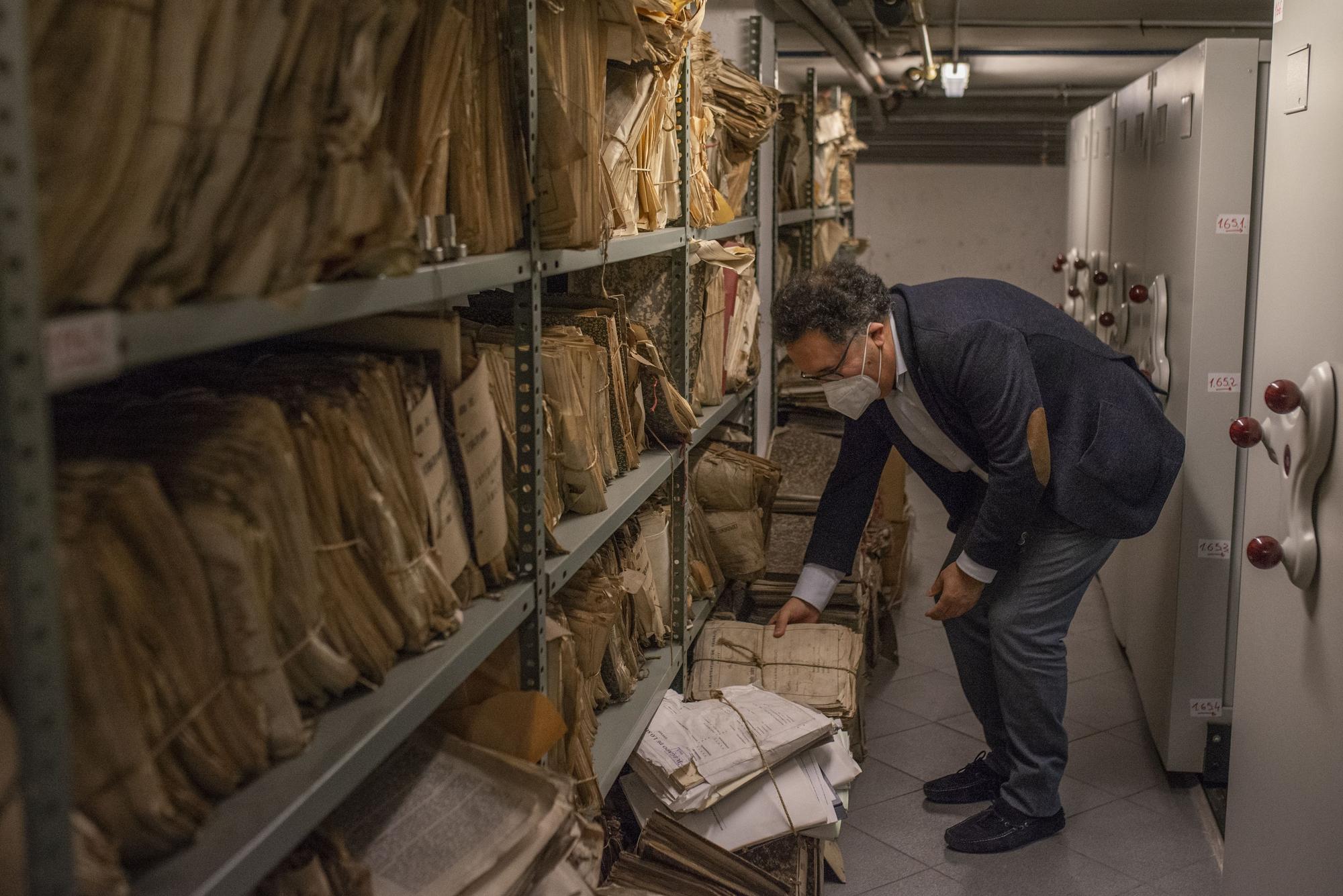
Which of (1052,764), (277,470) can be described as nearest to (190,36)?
(277,470)

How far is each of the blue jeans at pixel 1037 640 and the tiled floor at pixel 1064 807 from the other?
187 millimetres

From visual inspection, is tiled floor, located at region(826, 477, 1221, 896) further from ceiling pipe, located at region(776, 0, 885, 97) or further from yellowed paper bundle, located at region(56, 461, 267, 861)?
ceiling pipe, located at region(776, 0, 885, 97)

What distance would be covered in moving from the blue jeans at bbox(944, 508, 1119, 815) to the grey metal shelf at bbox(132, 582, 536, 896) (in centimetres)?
185

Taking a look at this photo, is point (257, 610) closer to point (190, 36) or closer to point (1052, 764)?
point (190, 36)

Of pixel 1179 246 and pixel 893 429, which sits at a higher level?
pixel 1179 246

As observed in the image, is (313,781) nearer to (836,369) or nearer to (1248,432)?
(1248,432)

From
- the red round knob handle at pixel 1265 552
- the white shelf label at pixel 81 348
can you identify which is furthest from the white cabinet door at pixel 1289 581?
the white shelf label at pixel 81 348

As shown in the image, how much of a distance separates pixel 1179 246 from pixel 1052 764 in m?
1.45

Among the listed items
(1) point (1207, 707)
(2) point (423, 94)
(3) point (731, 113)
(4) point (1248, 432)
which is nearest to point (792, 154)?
(3) point (731, 113)

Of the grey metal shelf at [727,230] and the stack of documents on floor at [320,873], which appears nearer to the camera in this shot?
the stack of documents on floor at [320,873]

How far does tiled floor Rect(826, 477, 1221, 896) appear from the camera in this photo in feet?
9.37

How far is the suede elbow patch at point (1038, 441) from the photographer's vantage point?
8.85 ft

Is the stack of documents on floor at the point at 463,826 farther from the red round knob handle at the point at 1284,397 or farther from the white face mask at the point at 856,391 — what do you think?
the white face mask at the point at 856,391

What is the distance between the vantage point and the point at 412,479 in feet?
4.44
